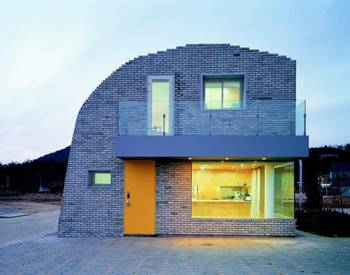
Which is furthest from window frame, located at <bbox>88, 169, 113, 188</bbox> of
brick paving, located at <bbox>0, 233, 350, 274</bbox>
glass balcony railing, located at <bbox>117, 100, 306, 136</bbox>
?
brick paving, located at <bbox>0, 233, 350, 274</bbox>

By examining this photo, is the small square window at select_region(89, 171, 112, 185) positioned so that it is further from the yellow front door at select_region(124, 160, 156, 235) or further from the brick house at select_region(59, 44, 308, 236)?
the yellow front door at select_region(124, 160, 156, 235)

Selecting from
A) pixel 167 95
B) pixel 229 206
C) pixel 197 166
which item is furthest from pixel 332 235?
pixel 167 95

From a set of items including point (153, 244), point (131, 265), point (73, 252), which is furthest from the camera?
point (153, 244)

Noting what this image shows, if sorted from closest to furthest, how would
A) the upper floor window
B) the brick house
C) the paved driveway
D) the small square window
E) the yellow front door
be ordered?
the paved driveway
the brick house
the yellow front door
the small square window
the upper floor window

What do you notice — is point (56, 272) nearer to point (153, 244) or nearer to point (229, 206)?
point (153, 244)

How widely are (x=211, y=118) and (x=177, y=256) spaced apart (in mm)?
5300

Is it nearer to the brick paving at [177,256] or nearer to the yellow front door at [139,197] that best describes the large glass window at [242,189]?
the brick paving at [177,256]

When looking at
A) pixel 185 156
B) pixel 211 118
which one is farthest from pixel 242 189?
pixel 211 118

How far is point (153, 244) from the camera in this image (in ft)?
44.3

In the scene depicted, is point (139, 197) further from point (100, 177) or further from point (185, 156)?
point (185, 156)

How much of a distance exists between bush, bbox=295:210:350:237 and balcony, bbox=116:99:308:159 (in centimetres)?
459

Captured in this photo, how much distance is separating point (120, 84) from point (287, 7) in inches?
256

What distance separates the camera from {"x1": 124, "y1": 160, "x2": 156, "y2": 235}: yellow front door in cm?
1538

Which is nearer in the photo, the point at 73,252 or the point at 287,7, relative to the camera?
the point at 73,252
